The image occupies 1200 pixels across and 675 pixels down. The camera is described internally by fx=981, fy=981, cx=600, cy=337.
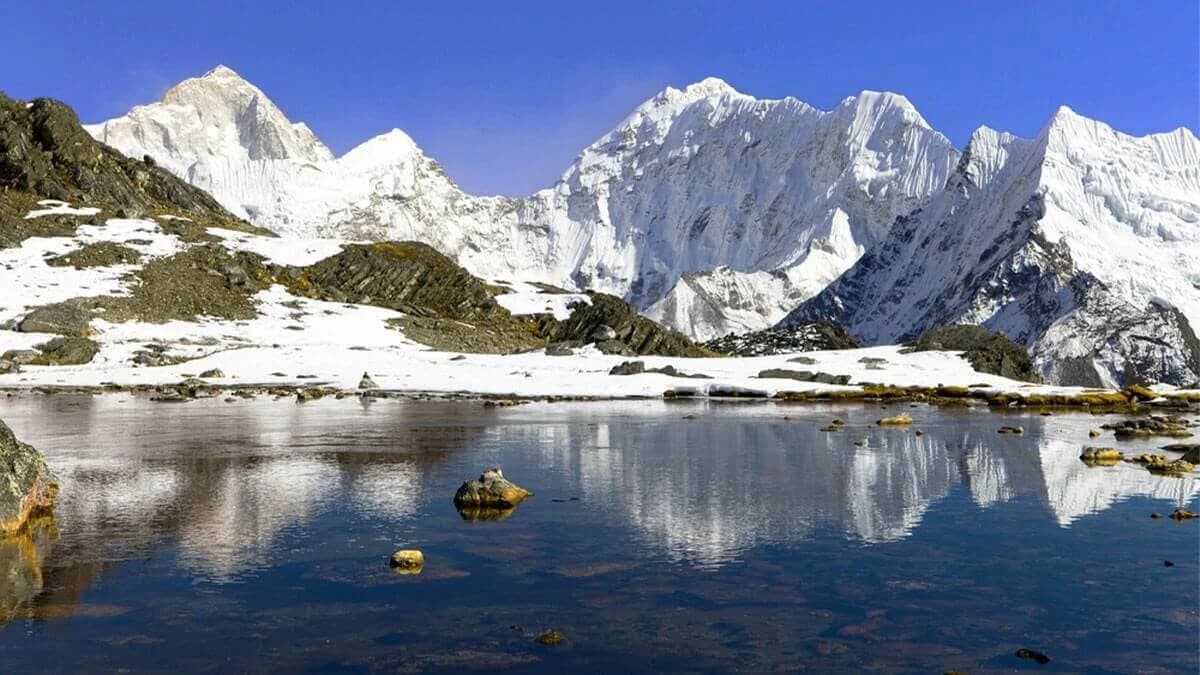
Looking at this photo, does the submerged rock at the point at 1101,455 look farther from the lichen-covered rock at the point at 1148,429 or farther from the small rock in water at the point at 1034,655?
the small rock in water at the point at 1034,655

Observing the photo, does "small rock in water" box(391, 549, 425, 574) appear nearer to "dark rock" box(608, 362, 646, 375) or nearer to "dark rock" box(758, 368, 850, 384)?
"dark rock" box(608, 362, 646, 375)

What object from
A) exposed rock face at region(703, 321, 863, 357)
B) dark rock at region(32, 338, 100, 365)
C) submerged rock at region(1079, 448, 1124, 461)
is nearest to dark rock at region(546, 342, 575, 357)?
dark rock at region(32, 338, 100, 365)

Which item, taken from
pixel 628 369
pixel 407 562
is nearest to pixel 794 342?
pixel 628 369

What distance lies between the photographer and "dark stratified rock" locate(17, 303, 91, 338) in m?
73.2

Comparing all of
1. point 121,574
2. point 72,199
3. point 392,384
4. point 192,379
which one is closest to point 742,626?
point 121,574

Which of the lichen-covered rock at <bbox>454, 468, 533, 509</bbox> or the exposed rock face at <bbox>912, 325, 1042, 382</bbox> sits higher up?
the exposed rock face at <bbox>912, 325, 1042, 382</bbox>

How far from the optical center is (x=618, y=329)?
100688 mm

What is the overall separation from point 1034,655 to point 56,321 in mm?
78774

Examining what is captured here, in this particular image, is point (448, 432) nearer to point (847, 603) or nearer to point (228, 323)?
point (847, 603)

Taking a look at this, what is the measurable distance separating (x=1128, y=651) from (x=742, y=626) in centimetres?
435

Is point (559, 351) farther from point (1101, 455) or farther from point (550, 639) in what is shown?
point (550, 639)

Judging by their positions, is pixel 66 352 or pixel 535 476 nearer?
pixel 535 476

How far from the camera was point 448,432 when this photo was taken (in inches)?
1345

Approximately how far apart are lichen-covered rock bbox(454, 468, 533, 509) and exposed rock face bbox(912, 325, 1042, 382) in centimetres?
5441
